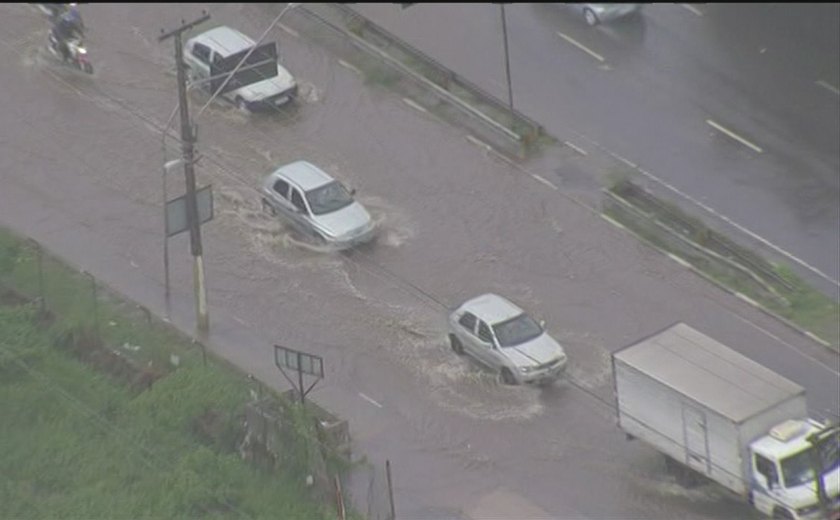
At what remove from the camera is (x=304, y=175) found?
189 feet

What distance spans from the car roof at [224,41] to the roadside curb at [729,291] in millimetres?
10633

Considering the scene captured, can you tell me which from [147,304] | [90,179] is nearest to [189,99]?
[90,179]

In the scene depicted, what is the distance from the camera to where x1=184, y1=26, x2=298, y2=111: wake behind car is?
203 feet

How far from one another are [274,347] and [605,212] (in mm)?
9450

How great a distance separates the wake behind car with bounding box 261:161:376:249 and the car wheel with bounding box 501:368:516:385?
620cm

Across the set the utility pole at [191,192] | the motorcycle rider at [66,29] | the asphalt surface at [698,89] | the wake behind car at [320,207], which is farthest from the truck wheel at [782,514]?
the motorcycle rider at [66,29]

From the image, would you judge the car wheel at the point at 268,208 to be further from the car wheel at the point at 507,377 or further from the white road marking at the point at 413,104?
the car wheel at the point at 507,377

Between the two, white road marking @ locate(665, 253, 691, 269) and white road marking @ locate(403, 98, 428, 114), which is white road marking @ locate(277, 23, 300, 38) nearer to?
white road marking @ locate(403, 98, 428, 114)

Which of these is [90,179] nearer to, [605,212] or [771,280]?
[605,212]

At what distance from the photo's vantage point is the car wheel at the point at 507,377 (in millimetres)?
52188

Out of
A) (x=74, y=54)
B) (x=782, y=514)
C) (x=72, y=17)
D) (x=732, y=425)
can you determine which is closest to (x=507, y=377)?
(x=732, y=425)

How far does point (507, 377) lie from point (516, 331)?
969mm

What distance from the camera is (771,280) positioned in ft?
181

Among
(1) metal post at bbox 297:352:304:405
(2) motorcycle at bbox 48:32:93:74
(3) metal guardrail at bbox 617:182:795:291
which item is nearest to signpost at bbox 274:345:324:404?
(1) metal post at bbox 297:352:304:405
